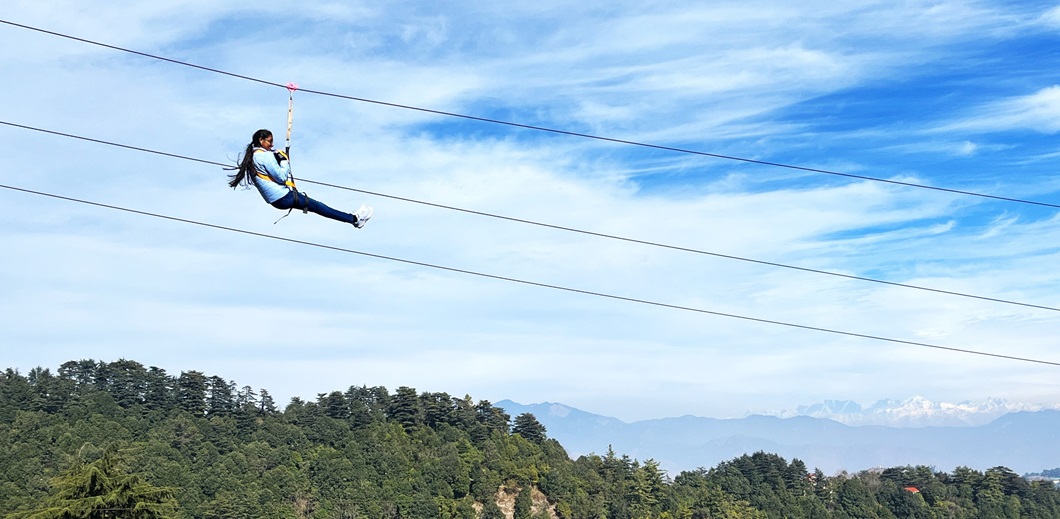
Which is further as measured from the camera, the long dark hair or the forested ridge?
the forested ridge

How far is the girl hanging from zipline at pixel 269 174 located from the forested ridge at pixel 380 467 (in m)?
67.2

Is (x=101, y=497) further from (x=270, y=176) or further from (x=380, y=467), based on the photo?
(x=380, y=467)

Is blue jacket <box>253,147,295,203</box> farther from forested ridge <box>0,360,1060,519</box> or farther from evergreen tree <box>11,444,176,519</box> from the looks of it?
forested ridge <box>0,360,1060,519</box>

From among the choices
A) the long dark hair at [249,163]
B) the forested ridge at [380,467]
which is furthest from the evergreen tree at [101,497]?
the forested ridge at [380,467]

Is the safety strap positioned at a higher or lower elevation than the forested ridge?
lower

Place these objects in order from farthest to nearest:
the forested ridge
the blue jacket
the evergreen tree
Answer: the forested ridge, the evergreen tree, the blue jacket

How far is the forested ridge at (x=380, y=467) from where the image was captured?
96875mm

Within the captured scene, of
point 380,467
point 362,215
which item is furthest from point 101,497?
point 380,467

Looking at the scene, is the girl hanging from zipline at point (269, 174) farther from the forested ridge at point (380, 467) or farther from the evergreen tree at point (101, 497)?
the forested ridge at point (380, 467)

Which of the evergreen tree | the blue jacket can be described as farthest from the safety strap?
the evergreen tree

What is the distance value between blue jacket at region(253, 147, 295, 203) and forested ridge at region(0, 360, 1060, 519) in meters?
67.4

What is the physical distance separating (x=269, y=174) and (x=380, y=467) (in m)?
103

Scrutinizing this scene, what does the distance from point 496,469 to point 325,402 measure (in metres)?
25.9

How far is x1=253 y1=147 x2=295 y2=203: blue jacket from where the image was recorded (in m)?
17.0
